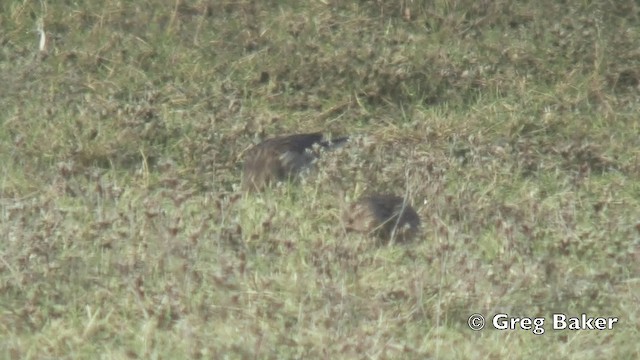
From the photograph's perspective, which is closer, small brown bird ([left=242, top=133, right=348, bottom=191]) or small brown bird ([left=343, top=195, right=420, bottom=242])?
small brown bird ([left=343, top=195, right=420, bottom=242])

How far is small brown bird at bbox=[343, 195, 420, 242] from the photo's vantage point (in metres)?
5.22

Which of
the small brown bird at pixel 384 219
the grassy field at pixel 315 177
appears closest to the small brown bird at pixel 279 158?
the grassy field at pixel 315 177

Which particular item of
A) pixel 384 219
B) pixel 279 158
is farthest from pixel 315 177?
pixel 384 219

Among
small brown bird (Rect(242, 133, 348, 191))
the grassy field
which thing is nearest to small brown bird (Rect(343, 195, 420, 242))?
the grassy field

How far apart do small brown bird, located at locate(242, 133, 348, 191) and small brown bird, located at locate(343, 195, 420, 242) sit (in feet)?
Answer: 2.00

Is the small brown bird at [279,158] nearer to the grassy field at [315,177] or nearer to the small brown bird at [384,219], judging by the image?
the grassy field at [315,177]

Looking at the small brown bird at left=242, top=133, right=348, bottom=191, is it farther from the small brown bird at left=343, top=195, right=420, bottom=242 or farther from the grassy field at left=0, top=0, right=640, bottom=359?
the small brown bird at left=343, top=195, right=420, bottom=242

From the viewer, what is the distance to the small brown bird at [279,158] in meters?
6.07

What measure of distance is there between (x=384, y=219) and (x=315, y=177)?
689 millimetres

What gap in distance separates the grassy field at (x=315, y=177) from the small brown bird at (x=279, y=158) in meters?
0.11

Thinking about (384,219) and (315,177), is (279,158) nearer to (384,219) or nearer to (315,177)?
(315,177)

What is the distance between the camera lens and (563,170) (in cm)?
657

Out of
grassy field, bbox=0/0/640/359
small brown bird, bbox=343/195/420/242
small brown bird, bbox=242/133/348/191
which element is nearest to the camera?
grassy field, bbox=0/0/640/359

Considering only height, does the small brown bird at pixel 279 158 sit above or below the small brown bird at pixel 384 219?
below
